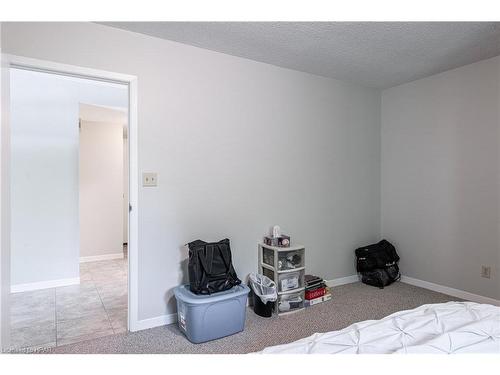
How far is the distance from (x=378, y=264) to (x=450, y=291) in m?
0.69

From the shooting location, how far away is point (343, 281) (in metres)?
3.46

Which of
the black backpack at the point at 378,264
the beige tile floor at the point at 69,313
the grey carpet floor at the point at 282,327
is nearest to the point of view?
the grey carpet floor at the point at 282,327

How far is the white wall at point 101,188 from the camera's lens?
4660 mm

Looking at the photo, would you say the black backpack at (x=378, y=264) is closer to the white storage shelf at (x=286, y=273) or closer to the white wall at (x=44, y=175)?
the white storage shelf at (x=286, y=273)

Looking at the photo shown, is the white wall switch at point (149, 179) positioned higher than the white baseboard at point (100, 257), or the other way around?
the white wall switch at point (149, 179)

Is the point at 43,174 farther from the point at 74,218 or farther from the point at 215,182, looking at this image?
the point at 215,182

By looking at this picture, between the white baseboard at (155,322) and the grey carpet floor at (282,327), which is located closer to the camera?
the grey carpet floor at (282,327)

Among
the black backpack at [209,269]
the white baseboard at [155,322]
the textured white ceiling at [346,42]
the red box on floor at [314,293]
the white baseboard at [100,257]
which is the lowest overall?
the white baseboard at [100,257]

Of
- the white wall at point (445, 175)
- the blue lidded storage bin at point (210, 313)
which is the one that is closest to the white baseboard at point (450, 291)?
the white wall at point (445, 175)

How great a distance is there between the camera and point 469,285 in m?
2.97

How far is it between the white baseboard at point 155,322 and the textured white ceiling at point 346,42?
2.19 m
